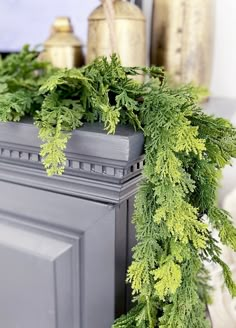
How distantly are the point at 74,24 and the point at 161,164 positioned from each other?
715 millimetres

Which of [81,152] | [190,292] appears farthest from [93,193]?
[190,292]

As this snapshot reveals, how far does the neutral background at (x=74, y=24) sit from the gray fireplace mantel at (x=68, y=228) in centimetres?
54

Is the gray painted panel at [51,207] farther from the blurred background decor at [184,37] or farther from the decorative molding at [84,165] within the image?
the blurred background decor at [184,37]

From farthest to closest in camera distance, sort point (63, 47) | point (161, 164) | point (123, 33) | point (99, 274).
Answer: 1. point (63, 47)
2. point (123, 33)
3. point (99, 274)
4. point (161, 164)

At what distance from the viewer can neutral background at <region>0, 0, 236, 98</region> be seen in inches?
38.9

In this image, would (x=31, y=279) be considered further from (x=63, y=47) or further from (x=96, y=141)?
(x=63, y=47)

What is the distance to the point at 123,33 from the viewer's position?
2.79ft

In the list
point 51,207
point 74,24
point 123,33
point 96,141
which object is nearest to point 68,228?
point 51,207

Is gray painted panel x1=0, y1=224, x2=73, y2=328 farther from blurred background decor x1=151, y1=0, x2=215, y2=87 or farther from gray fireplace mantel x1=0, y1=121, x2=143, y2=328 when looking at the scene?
blurred background decor x1=151, y1=0, x2=215, y2=87

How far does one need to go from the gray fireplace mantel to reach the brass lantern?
Answer: 1.14 feet

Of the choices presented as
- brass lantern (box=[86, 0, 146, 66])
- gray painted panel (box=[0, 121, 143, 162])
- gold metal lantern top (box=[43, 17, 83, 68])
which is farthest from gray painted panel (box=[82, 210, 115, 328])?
gold metal lantern top (box=[43, 17, 83, 68])

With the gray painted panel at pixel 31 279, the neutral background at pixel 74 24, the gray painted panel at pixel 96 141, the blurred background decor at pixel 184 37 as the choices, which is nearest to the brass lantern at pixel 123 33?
the blurred background decor at pixel 184 37

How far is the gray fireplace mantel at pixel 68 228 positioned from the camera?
1.86 feet

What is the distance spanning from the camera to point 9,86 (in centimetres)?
74
